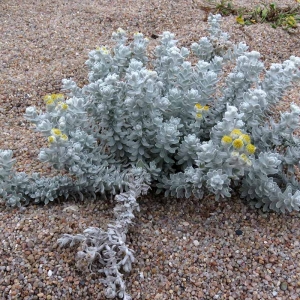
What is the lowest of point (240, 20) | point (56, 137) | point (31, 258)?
point (31, 258)

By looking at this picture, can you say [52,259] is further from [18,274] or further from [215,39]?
[215,39]

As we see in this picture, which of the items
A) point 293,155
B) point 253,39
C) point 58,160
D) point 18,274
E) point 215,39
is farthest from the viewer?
point 253,39

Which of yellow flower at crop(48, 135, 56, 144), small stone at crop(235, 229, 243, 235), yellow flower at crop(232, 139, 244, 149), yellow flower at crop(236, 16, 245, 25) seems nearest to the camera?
yellow flower at crop(232, 139, 244, 149)

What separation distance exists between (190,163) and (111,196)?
0.43 m

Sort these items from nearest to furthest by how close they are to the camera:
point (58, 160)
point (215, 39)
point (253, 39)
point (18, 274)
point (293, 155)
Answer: point (18, 274), point (58, 160), point (293, 155), point (215, 39), point (253, 39)

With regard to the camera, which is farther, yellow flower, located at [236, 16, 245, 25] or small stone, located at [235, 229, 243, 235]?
yellow flower, located at [236, 16, 245, 25]

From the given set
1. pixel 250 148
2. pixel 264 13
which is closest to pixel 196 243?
pixel 250 148

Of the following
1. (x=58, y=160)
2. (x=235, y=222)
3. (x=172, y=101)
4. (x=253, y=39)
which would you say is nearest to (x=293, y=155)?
(x=235, y=222)

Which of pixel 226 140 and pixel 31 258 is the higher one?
pixel 226 140

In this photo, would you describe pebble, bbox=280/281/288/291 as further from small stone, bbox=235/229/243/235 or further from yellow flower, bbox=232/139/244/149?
yellow flower, bbox=232/139/244/149

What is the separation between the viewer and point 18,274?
198 centimetres

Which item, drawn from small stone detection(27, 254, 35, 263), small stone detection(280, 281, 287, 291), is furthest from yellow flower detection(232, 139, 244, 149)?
small stone detection(27, 254, 35, 263)

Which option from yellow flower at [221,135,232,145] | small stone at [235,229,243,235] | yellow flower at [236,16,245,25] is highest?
yellow flower at [221,135,232,145]

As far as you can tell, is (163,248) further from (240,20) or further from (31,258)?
(240,20)
